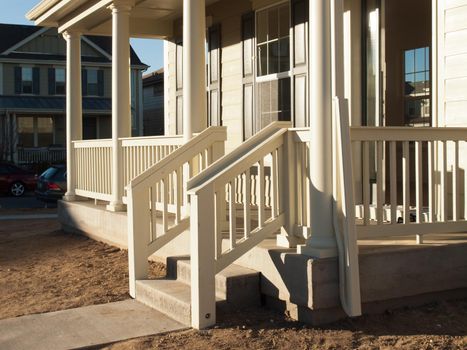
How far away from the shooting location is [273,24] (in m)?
9.75

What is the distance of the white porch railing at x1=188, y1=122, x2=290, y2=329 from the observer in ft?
17.3

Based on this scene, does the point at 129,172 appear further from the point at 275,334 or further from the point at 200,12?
the point at 275,334

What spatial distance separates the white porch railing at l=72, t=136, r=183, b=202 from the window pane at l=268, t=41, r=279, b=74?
7.08 feet

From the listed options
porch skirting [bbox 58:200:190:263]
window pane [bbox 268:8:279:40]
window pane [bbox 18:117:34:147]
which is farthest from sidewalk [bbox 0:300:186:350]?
window pane [bbox 18:117:34:147]

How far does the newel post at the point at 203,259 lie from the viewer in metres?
5.27

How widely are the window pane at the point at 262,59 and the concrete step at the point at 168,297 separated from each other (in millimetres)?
4453

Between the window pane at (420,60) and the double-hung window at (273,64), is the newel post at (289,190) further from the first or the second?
the double-hung window at (273,64)

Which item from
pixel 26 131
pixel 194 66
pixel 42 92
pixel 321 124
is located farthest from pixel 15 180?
pixel 321 124

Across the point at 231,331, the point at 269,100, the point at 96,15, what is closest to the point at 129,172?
the point at 269,100

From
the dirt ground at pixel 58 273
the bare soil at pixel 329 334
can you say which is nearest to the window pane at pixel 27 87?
the dirt ground at pixel 58 273

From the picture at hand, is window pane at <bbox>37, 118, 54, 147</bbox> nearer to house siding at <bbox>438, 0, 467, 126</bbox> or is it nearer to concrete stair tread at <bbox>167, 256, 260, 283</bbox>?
concrete stair tread at <bbox>167, 256, 260, 283</bbox>

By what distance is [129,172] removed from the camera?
946 cm

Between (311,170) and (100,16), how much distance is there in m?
6.79

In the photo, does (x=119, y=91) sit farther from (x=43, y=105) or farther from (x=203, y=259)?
(x=43, y=105)
